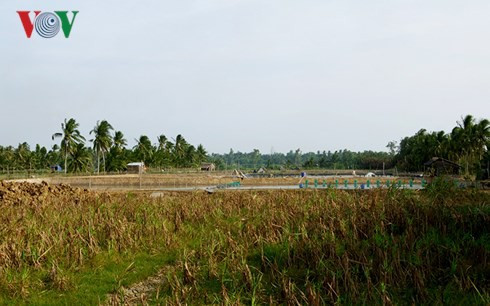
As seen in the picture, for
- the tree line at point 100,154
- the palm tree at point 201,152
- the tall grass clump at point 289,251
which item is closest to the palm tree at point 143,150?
the tree line at point 100,154

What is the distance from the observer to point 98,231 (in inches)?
353

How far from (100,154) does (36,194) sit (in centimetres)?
4589

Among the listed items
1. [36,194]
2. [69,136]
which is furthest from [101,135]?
[36,194]

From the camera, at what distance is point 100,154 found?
193 feet

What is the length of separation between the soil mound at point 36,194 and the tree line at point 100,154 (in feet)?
108

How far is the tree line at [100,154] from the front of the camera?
1956 inches

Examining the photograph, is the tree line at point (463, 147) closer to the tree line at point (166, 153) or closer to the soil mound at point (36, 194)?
the tree line at point (166, 153)

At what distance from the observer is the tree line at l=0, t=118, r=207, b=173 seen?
163ft

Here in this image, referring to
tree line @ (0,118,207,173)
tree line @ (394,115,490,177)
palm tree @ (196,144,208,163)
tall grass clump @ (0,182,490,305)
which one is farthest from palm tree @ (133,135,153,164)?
tall grass clump @ (0,182,490,305)

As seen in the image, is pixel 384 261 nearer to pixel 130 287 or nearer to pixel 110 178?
pixel 130 287

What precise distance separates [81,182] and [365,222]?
34092mm

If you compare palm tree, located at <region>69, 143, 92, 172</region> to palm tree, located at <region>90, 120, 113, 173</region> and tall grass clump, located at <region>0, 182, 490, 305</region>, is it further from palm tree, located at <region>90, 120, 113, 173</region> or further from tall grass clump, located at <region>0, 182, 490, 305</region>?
tall grass clump, located at <region>0, 182, 490, 305</region>

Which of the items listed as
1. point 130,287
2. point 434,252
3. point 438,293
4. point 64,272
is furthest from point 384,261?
point 64,272

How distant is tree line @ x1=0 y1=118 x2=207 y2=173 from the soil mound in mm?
32978
